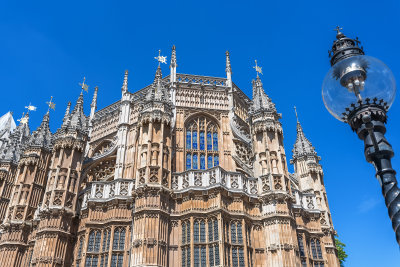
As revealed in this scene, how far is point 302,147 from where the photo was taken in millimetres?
32938

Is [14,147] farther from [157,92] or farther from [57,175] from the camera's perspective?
[157,92]

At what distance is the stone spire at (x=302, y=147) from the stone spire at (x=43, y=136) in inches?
873

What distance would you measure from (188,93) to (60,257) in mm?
15261

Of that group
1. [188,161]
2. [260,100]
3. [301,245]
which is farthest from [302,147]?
[188,161]

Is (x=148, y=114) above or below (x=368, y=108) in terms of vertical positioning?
above

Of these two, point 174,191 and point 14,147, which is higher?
point 14,147

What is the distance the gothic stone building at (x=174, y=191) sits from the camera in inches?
813

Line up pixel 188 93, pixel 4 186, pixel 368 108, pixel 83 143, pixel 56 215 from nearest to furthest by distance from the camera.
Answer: pixel 368 108
pixel 56 215
pixel 83 143
pixel 188 93
pixel 4 186

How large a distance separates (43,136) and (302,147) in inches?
920

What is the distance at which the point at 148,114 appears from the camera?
24.1m

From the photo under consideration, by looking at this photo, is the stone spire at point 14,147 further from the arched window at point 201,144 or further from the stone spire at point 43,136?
the arched window at point 201,144

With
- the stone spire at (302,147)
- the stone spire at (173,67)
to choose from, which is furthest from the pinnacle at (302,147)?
the stone spire at (173,67)

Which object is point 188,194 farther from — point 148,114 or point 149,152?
point 148,114

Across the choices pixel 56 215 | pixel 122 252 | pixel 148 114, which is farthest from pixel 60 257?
pixel 148 114
